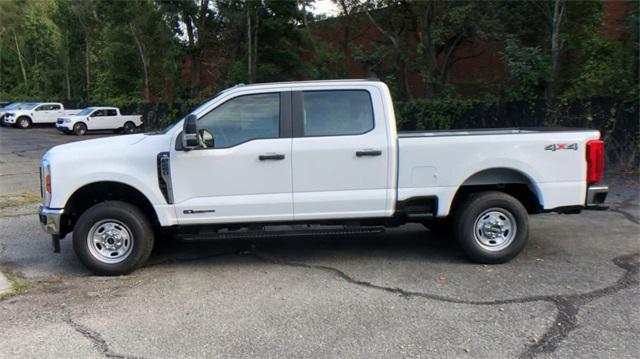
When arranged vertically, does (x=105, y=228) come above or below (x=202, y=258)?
above

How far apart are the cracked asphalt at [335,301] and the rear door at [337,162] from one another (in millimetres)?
743

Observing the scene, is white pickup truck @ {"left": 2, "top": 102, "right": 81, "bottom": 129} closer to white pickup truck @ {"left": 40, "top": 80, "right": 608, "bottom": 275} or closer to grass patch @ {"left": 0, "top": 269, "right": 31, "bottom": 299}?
grass patch @ {"left": 0, "top": 269, "right": 31, "bottom": 299}

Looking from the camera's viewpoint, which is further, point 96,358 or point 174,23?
point 174,23

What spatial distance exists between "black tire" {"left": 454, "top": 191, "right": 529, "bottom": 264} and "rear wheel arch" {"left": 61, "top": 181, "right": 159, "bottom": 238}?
3.51 metres

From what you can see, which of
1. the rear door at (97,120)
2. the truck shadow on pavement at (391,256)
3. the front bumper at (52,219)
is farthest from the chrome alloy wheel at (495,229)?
the rear door at (97,120)

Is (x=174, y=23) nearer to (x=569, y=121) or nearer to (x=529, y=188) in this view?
(x=569, y=121)

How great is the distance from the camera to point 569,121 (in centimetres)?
1346

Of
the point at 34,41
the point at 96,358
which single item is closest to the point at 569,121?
the point at 96,358

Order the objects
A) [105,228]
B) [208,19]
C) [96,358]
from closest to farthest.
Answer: [96,358] < [105,228] < [208,19]

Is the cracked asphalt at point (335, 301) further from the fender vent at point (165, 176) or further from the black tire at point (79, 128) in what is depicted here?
the black tire at point (79, 128)

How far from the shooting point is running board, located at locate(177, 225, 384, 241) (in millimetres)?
5957

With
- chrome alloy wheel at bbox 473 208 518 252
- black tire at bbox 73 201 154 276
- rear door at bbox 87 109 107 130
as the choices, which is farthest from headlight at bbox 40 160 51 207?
rear door at bbox 87 109 107 130

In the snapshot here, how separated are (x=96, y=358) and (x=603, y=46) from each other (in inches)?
609

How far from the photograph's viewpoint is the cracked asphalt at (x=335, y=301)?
416 cm
